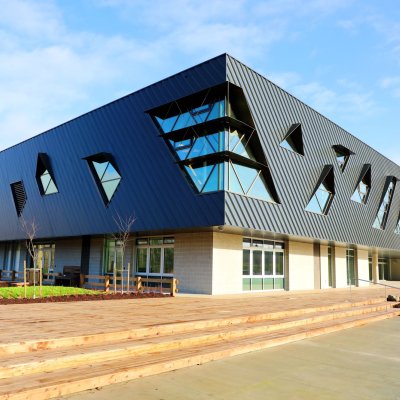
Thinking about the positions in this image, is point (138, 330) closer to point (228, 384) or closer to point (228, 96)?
point (228, 384)

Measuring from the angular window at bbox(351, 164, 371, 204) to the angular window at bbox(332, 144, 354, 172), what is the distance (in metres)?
2.31

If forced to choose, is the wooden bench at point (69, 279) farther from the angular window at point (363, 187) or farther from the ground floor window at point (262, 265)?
the angular window at point (363, 187)

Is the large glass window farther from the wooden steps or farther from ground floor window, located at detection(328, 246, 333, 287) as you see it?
ground floor window, located at detection(328, 246, 333, 287)

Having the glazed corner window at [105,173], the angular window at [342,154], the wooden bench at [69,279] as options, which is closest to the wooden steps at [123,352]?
the glazed corner window at [105,173]

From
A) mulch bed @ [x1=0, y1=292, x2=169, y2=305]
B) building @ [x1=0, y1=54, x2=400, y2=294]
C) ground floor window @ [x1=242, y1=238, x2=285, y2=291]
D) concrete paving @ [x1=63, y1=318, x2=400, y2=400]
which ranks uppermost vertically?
building @ [x1=0, y1=54, x2=400, y2=294]

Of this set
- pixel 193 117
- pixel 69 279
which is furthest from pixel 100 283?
pixel 193 117

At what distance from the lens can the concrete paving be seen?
4.82 meters

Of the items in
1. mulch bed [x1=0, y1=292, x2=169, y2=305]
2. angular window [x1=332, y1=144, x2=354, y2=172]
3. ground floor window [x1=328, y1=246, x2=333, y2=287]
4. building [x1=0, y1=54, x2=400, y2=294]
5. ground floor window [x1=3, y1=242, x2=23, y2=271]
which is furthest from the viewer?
ground floor window [x1=3, y1=242, x2=23, y2=271]

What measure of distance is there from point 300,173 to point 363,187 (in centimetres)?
1078

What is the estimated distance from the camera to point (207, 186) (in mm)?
17250

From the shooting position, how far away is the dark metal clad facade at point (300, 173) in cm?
1791

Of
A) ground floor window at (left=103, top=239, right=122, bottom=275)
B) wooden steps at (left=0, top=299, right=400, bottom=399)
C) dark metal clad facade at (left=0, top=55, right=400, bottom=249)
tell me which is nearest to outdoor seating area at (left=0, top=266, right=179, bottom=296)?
ground floor window at (left=103, top=239, right=122, bottom=275)

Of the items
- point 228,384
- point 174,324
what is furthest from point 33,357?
point 174,324

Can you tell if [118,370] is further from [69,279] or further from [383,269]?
[383,269]
